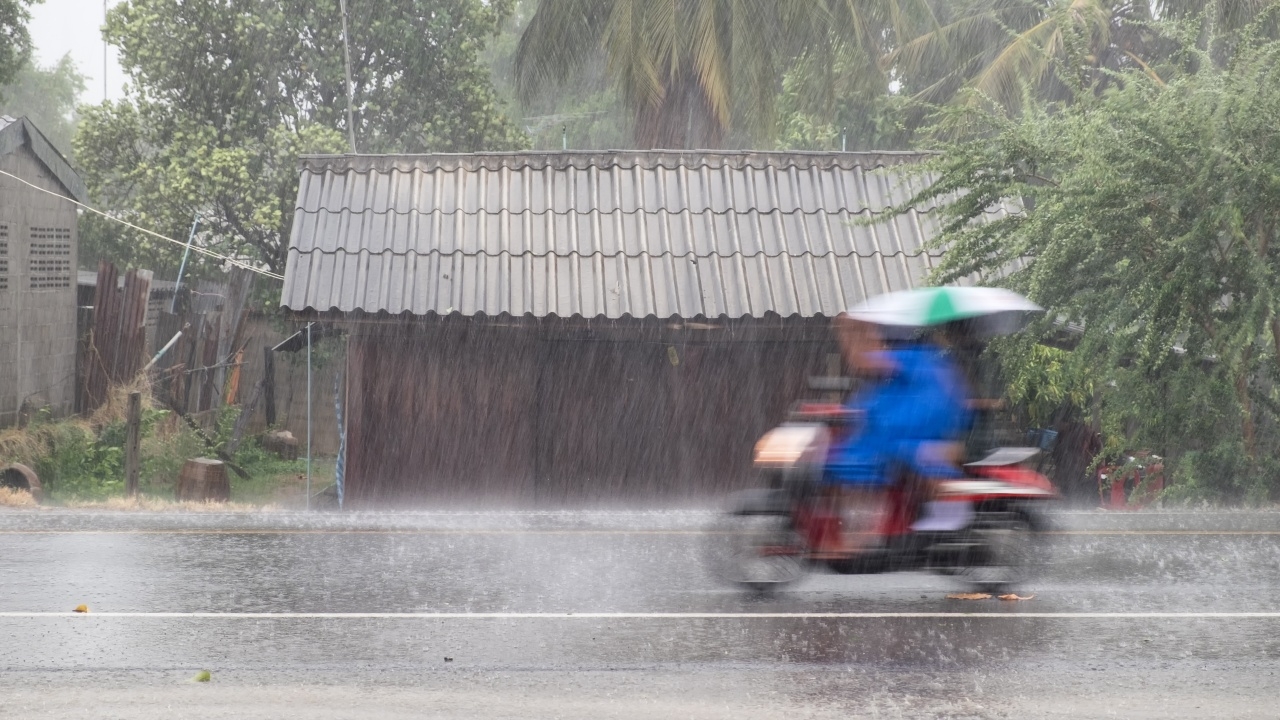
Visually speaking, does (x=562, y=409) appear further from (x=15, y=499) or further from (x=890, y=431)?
(x=890, y=431)

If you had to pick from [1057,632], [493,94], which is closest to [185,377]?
[493,94]

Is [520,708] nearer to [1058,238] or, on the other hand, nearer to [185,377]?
[1058,238]

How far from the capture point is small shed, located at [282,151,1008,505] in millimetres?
14453

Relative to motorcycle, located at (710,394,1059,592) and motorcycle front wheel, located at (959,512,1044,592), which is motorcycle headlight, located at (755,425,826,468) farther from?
motorcycle front wheel, located at (959,512,1044,592)

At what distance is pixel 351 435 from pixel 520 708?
9522 millimetres

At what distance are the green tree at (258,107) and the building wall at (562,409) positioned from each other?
1234 cm

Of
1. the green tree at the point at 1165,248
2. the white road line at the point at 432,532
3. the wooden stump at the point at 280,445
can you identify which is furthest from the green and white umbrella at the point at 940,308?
the wooden stump at the point at 280,445

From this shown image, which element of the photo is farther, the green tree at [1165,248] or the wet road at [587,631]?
the green tree at [1165,248]

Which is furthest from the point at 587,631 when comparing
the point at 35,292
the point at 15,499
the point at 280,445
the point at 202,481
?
the point at 280,445

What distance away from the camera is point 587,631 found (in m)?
6.83

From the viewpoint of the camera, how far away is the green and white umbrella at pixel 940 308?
7.36m

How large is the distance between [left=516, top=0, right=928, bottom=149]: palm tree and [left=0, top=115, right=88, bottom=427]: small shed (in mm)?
9347

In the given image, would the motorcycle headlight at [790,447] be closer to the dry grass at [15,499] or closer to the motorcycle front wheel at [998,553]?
the motorcycle front wheel at [998,553]

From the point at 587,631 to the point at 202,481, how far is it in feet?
40.2
